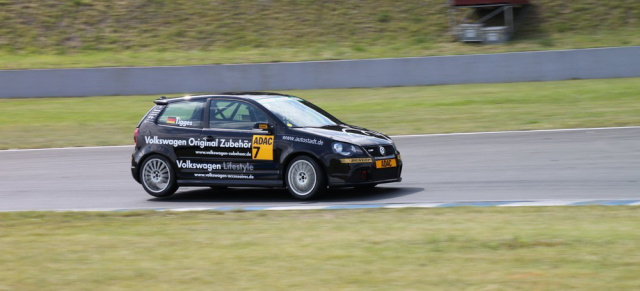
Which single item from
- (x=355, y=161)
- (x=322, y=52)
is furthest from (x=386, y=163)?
(x=322, y=52)

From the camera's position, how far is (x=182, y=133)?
1139cm

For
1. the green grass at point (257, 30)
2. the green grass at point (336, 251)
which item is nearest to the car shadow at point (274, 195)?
the green grass at point (336, 251)

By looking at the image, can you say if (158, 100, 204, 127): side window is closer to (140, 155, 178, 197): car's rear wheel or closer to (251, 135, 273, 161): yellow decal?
(140, 155, 178, 197): car's rear wheel

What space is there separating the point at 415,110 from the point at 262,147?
1174cm

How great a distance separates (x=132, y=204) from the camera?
11.1m

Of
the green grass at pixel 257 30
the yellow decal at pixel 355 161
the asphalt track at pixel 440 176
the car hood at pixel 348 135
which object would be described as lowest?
the asphalt track at pixel 440 176

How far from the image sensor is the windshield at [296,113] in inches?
435

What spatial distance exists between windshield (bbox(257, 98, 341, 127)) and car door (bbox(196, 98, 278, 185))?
22 cm

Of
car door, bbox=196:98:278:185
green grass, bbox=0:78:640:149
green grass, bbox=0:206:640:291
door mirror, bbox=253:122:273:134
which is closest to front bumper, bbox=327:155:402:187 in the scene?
car door, bbox=196:98:278:185

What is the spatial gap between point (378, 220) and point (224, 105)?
11.3 ft

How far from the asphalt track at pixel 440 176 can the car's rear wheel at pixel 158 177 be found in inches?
5.9

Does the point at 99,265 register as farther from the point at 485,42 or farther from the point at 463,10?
the point at 463,10

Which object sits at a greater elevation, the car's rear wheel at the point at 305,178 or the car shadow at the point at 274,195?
the car's rear wheel at the point at 305,178

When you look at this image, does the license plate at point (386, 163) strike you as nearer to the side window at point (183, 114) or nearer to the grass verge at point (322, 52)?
the side window at point (183, 114)
